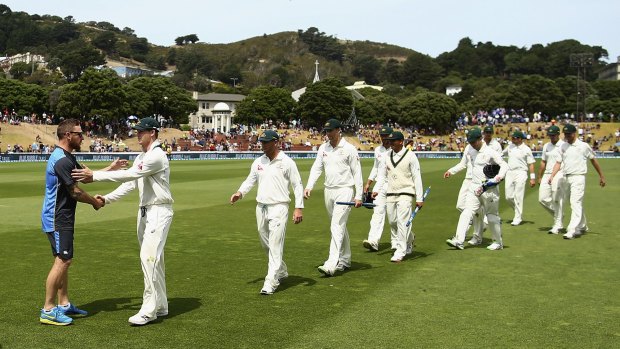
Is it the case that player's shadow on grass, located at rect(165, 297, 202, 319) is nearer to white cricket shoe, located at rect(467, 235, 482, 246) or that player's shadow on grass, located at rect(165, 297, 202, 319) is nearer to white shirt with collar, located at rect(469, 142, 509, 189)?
white shirt with collar, located at rect(469, 142, 509, 189)

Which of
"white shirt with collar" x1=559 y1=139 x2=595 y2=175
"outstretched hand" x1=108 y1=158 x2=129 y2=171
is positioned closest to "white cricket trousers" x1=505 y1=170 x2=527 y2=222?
"white shirt with collar" x1=559 y1=139 x2=595 y2=175

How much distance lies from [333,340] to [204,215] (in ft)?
42.4

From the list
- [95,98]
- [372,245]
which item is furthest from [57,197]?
[95,98]

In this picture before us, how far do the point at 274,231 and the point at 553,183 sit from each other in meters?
8.84

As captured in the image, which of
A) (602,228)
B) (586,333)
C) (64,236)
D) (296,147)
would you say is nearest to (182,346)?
(64,236)

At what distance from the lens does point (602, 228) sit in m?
16.8

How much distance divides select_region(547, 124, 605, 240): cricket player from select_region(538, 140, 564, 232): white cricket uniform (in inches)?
6.5

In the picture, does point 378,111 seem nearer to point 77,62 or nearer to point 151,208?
point 77,62

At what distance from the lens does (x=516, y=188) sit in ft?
59.3

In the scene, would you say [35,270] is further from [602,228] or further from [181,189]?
[181,189]

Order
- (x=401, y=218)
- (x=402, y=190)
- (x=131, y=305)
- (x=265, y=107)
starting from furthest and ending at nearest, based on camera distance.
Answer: (x=265, y=107) < (x=402, y=190) < (x=401, y=218) < (x=131, y=305)

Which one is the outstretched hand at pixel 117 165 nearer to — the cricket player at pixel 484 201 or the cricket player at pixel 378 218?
the cricket player at pixel 378 218

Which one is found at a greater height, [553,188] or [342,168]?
[342,168]

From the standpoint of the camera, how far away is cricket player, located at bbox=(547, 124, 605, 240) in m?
15.1
